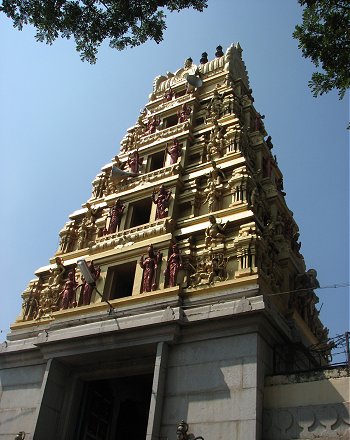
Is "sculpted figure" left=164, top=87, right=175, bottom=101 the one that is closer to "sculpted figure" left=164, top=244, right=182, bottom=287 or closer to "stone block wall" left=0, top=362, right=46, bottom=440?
"sculpted figure" left=164, top=244, right=182, bottom=287

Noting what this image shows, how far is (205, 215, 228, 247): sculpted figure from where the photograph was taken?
18.2m

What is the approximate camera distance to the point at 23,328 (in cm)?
2017

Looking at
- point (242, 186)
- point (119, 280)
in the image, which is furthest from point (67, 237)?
point (242, 186)

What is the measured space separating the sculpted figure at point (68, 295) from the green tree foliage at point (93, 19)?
10.3m

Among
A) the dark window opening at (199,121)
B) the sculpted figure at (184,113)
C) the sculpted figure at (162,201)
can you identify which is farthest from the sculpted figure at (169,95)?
the sculpted figure at (162,201)

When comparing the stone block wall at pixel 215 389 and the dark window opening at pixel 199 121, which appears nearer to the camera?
the stone block wall at pixel 215 389

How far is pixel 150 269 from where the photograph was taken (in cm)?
1867

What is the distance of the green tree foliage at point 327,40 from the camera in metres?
12.1

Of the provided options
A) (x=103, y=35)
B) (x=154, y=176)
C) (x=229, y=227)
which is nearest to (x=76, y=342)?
(x=229, y=227)

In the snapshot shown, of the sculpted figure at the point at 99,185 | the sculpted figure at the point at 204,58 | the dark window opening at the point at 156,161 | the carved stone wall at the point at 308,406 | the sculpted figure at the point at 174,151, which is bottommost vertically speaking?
the carved stone wall at the point at 308,406

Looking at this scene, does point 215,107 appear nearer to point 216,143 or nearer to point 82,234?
point 216,143

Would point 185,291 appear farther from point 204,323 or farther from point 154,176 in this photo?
point 154,176

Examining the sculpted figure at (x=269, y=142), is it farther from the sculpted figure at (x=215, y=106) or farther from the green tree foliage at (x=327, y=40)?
the green tree foliage at (x=327, y=40)

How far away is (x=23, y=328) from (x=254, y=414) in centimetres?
1044
